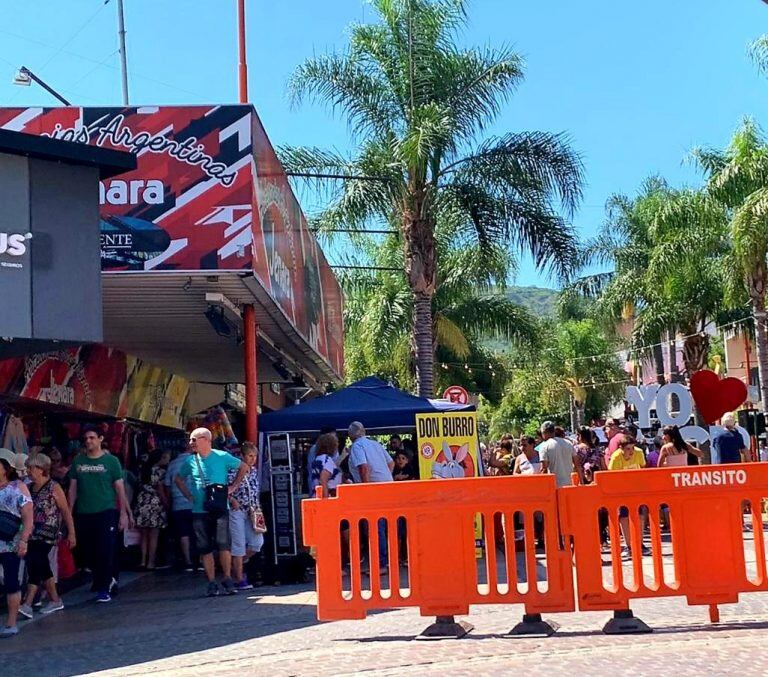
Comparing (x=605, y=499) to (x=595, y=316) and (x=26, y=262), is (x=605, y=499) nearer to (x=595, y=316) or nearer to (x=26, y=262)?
(x=26, y=262)

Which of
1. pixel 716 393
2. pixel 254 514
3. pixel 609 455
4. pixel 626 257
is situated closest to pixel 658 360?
pixel 626 257

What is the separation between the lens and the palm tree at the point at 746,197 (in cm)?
2461

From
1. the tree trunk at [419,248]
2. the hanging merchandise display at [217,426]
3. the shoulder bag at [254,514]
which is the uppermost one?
the tree trunk at [419,248]

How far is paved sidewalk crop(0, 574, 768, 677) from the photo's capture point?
6703 millimetres

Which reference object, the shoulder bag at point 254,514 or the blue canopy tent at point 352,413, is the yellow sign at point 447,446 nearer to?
the blue canopy tent at point 352,413

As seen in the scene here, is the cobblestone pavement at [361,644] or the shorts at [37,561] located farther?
the shorts at [37,561]

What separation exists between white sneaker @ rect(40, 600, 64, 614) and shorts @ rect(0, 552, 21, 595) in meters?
1.57

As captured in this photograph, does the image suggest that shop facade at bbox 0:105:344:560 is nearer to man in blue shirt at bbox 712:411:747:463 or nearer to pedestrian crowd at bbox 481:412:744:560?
pedestrian crowd at bbox 481:412:744:560

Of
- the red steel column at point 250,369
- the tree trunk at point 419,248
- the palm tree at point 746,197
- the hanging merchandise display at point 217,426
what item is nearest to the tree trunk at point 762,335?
the palm tree at point 746,197

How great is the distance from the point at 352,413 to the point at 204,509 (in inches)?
126

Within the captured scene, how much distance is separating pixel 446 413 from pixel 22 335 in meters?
6.29

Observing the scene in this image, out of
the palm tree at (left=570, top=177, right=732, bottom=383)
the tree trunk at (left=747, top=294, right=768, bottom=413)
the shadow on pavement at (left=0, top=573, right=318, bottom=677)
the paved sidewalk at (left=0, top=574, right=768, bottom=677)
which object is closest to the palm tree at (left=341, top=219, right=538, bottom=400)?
the palm tree at (left=570, top=177, right=732, bottom=383)

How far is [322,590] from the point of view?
325 inches

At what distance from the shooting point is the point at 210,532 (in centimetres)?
1129
